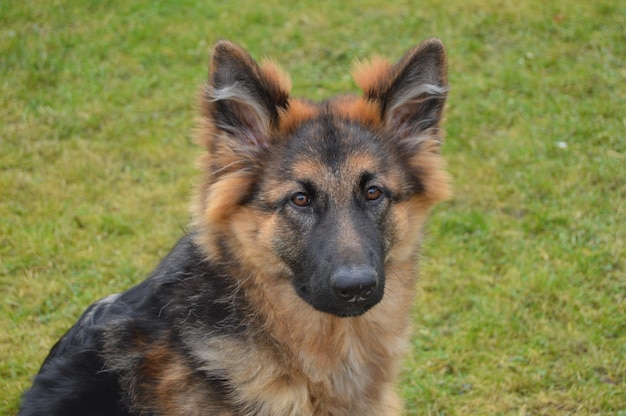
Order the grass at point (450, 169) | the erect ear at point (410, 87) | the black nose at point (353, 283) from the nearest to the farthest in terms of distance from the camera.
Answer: the black nose at point (353, 283) → the erect ear at point (410, 87) → the grass at point (450, 169)

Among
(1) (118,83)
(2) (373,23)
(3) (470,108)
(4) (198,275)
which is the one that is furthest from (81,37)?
(4) (198,275)

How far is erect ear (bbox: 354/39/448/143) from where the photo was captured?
4059mm

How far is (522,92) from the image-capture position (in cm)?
869

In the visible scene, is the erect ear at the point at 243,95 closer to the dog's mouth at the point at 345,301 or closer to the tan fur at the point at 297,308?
the tan fur at the point at 297,308

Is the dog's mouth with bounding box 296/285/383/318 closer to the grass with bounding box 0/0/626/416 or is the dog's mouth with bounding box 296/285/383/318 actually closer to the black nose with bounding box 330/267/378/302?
the black nose with bounding box 330/267/378/302

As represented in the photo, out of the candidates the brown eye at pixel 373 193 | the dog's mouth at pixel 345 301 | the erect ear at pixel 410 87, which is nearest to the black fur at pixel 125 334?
the dog's mouth at pixel 345 301

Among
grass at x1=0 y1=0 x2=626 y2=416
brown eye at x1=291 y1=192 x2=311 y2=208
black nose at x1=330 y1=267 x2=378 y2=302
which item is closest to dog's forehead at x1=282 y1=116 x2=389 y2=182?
brown eye at x1=291 y1=192 x2=311 y2=208

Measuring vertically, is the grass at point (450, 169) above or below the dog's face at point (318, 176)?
below

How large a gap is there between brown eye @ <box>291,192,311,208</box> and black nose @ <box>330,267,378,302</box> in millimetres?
459

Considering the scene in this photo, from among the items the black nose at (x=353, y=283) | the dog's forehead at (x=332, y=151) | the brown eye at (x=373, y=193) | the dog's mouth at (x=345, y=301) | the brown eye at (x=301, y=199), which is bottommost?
the dog's mouth at (x=345, y=301)

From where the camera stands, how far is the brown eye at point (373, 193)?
3902mm

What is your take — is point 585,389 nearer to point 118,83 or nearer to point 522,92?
point 522,92

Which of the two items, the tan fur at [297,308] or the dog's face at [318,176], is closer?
the dog's face at [318,176]

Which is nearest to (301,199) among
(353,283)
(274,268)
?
(274,268)
